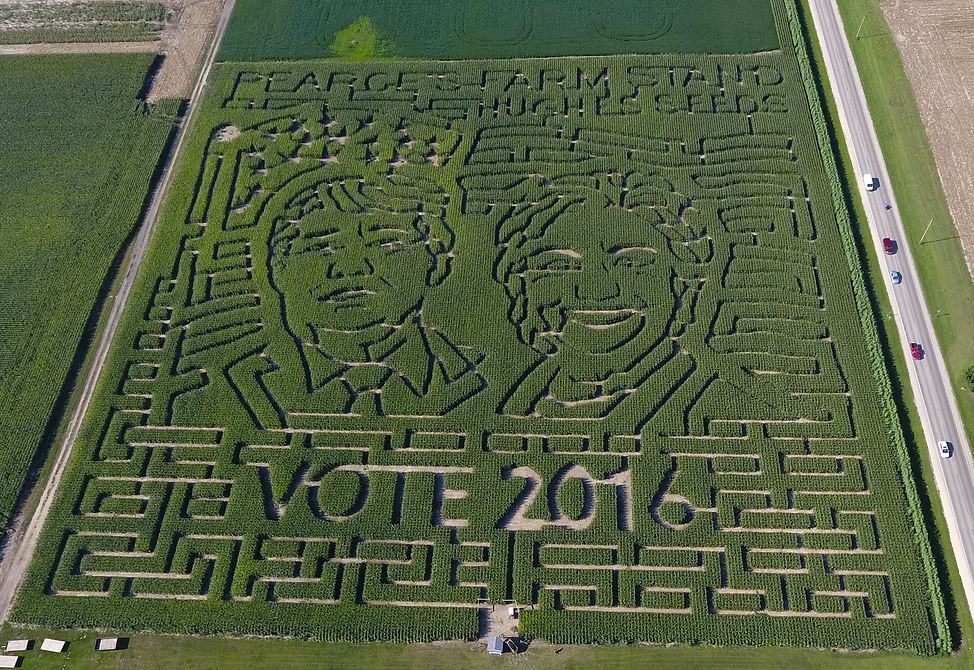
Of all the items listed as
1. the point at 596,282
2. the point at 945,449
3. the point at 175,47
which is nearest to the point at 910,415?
the point at 945,449

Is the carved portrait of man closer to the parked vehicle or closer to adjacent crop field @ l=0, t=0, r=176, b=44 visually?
the parked vehicle

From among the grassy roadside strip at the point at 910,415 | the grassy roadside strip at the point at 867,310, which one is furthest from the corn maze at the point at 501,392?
the grassy roadside strip at the point at 910,415

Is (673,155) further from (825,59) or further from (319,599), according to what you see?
(319,599)

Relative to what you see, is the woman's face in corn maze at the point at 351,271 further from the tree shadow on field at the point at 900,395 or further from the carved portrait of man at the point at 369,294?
the tree shadow on field at the point at 900,395

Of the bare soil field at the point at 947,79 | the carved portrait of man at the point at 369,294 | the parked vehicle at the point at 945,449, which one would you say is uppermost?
the bare soil field at the point at 947,79

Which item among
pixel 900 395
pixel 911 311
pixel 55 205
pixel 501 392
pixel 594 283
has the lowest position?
pixel 501 392

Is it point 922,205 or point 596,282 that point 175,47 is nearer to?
point 596,282
